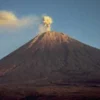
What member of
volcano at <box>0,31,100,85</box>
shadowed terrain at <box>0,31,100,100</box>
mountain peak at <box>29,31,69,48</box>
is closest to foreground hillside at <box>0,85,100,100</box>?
shadowed terrain at <box>0,31,100,100</box>

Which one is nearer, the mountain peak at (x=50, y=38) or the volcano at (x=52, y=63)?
the volcano at (x=52, y=63)

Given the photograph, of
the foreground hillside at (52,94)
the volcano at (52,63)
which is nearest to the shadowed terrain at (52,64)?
the volcano at (52,63)

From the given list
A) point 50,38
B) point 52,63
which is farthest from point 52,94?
point 50,38

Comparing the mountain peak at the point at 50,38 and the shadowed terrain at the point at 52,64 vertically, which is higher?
the mountain peak at the point at 50,38

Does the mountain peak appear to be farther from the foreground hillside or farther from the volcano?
the foreground hillside

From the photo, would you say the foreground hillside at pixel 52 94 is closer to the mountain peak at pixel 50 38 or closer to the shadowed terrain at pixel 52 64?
the shadowed terrain at pixel 52 64

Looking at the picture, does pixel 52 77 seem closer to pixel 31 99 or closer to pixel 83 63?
pixel 83 63

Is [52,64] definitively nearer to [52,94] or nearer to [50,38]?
[50,38]

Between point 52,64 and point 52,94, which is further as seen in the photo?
point 52,64

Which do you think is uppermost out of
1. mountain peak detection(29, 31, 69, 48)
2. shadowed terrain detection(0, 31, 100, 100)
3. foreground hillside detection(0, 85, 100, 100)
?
mountain peak detection(29, 31, 69, 48)
